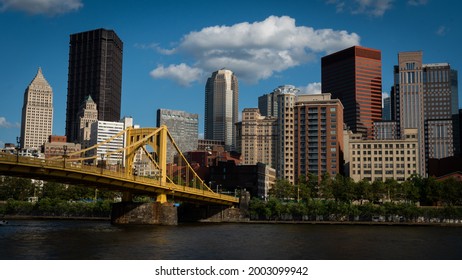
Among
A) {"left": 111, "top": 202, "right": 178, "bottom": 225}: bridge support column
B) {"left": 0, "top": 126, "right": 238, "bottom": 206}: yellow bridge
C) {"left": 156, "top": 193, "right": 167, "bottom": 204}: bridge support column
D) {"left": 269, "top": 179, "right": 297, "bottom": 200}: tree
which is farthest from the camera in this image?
{"left": 269, "top": 179, "right": 297, "bottom": 200}: tree

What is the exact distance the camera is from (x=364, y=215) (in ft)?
482

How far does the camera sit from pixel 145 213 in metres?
106

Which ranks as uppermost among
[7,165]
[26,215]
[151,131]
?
[151,131]

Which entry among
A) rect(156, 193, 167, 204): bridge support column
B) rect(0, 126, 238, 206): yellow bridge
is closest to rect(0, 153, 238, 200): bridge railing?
rect(0, 126, 238, 206): yellow bridge

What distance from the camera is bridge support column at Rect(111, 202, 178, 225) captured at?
349 ft

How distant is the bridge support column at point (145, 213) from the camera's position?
106 m

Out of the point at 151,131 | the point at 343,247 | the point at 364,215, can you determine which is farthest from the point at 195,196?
the point at 343,247

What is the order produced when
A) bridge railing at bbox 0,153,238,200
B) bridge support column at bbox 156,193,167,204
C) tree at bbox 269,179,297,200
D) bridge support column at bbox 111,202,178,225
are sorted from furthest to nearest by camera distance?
tree at bbox 269,179,297,200 < bridge support column at bbox 156,193,167,204 < bridge support column at bbox 111,202,178,225 < bridge railing at bbox 0,153,238,200

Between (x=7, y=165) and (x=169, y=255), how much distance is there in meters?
30.2

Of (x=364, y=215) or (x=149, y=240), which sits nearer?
(x=149, y=240)

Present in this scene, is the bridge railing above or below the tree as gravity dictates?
above

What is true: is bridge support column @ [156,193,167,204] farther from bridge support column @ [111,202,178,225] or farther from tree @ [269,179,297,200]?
tree @ [269,179,297,200]
